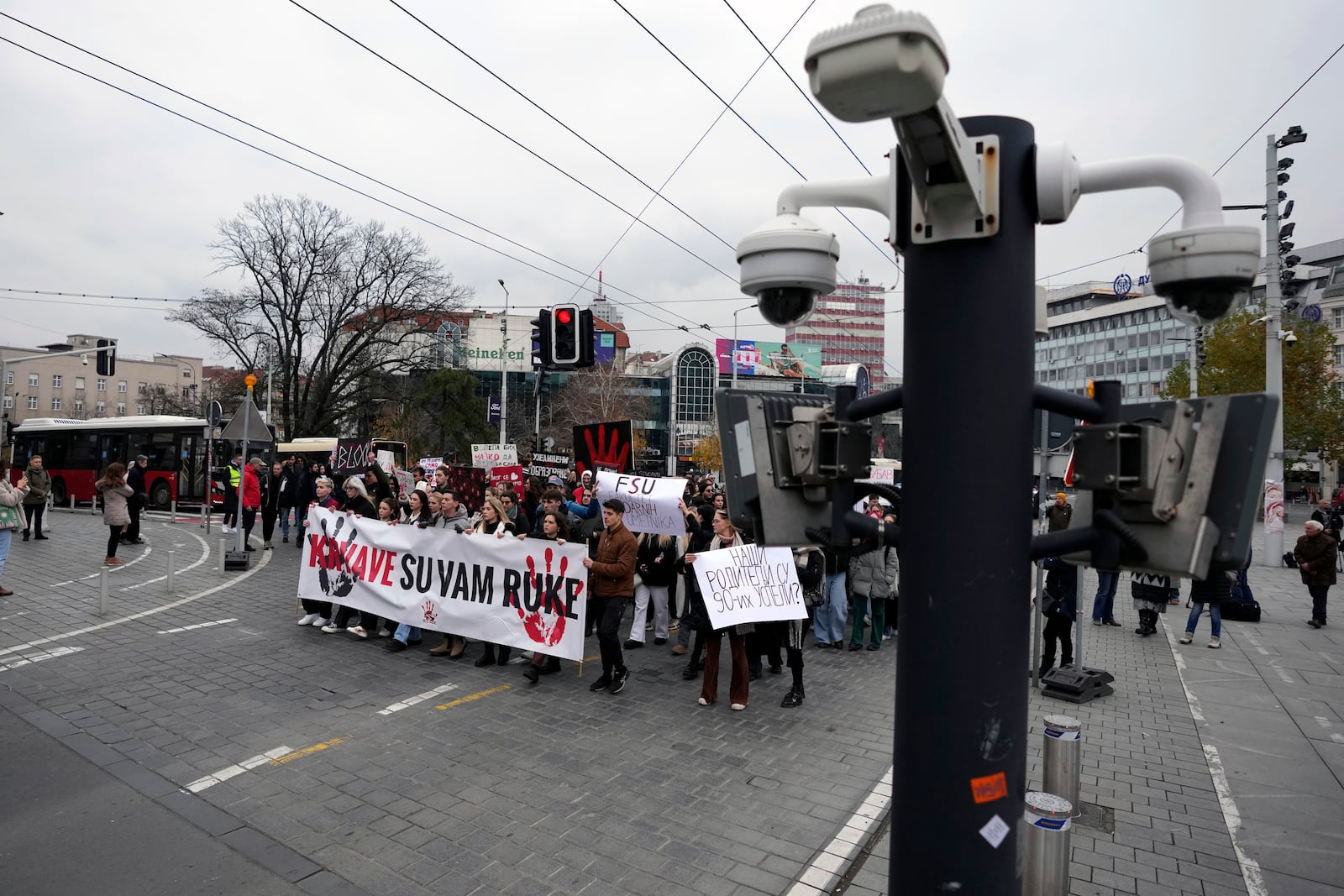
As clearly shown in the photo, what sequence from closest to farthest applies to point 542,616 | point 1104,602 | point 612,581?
point 612,581, point 542,616, point 1104,602

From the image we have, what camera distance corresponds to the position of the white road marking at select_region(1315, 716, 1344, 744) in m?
7.31

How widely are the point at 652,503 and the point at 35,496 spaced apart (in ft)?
50.0

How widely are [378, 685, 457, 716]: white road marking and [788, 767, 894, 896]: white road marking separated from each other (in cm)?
413

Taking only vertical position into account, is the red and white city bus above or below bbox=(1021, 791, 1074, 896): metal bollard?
above

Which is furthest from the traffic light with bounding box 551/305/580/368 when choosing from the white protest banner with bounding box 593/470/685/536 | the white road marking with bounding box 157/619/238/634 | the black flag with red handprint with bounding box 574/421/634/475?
the white road marking with bounding box 157/619/238/634

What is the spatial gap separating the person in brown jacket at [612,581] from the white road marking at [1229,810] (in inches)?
196

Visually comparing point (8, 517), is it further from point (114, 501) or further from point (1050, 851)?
point (1050, 851)

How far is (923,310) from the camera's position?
2.39 metres

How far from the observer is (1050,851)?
409 centimetres

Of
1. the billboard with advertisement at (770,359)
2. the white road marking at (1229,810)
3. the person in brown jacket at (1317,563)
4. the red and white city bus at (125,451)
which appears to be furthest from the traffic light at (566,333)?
the billboard with advertisement at (770,359)

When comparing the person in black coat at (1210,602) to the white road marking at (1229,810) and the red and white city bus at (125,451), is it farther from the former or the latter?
the red and white city bus at (125,451)

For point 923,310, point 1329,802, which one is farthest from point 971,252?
point 1329,802

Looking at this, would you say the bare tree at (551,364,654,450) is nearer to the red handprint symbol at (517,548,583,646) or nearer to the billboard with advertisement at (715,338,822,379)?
the billboard with advertisement at (715,338,822,379)

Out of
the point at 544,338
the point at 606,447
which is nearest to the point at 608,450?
the point at 606,447
